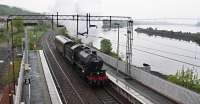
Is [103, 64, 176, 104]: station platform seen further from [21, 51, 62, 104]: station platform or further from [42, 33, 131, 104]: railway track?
[21, 51, 62, 104]: station platform

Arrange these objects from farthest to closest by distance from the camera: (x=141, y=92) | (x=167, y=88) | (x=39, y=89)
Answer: (x=39, y=89), (x=141, y=92), (x=167, y=88)

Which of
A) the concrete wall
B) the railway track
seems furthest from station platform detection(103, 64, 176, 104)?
the railway track

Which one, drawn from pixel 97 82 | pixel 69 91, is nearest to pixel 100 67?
pixel 97 82

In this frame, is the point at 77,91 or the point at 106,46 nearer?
the point at 77,91

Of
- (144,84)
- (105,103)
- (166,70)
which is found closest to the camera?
(105,103)

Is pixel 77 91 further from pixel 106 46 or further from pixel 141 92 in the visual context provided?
pixel 106 46

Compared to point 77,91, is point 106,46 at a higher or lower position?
higher

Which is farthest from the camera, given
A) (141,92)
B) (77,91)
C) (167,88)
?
(77,91)

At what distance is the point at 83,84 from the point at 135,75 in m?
6.26

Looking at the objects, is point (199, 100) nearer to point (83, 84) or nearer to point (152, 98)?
point (152, 98)

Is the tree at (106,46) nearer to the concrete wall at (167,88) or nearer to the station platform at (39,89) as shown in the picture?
the station platform at (39,89)

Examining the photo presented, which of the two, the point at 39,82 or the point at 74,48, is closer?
the point at 39,82

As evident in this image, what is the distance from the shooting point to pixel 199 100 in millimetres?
22875

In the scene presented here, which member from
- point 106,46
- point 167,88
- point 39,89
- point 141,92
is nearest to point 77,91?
point 39,89
